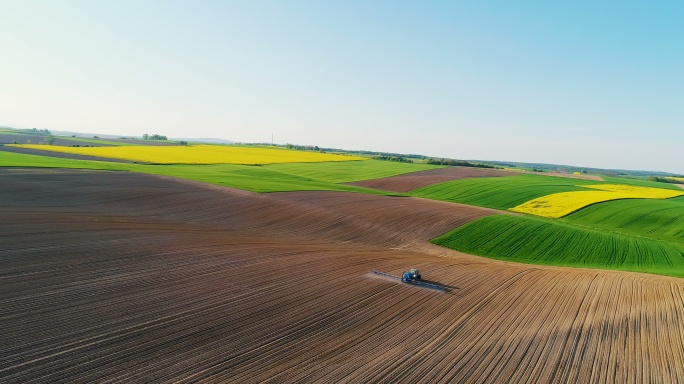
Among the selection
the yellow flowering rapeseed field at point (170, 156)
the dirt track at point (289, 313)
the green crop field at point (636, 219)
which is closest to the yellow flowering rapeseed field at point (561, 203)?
the green crop field at point (636, 219)

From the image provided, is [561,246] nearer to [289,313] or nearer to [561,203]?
[561,203]

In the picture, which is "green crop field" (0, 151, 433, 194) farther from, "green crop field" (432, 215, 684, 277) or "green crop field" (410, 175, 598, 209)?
"green crop field" (432, 215, 684, 277)

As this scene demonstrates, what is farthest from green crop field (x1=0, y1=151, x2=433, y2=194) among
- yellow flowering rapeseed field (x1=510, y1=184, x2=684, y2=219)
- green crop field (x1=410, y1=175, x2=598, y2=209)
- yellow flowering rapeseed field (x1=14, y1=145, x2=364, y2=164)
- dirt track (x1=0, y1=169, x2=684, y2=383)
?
dirt track (x1=0, y1=169, x2=684, y2=383)

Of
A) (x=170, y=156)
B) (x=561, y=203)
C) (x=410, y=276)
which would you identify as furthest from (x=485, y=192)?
(x=170, y=156)

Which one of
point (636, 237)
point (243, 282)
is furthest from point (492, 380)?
point (636, 237)

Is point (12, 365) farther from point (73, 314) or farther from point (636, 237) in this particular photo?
point (636, 237)

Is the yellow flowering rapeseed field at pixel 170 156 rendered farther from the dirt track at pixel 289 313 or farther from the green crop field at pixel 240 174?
the dirt track at pixel 289 313

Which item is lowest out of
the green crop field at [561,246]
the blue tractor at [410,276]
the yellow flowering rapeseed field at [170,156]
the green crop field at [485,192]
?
the green crop field at [561,246]
